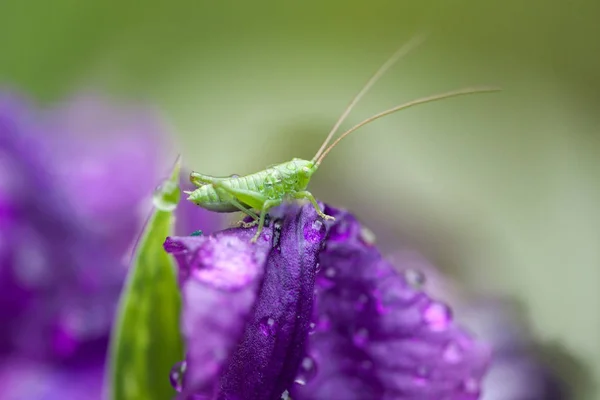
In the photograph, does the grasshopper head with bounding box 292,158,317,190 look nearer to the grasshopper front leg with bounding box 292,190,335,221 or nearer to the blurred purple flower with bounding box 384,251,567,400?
the grasshopper front leg with bounding box 292,190,335,221

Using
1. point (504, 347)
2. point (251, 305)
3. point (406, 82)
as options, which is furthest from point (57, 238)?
point (406, 82)

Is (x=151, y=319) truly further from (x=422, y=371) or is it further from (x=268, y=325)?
(x=422, y=371)

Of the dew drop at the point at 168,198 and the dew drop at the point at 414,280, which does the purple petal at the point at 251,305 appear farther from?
the dew drop at the point at 414,280

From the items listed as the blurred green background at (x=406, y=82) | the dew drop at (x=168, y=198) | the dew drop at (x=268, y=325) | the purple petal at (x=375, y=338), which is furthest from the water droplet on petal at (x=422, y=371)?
the blurred green background at (x=406, y=82)

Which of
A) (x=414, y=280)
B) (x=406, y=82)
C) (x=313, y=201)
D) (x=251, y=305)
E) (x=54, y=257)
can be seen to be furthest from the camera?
(x=406, y=82)

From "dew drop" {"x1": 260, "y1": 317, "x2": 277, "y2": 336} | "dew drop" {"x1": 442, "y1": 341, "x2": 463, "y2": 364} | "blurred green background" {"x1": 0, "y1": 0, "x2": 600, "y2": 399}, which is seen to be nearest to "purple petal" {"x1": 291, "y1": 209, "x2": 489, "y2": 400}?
"dew drop" {"x1": 442, "y1": 341, "x2": 463, "y2": 364}
